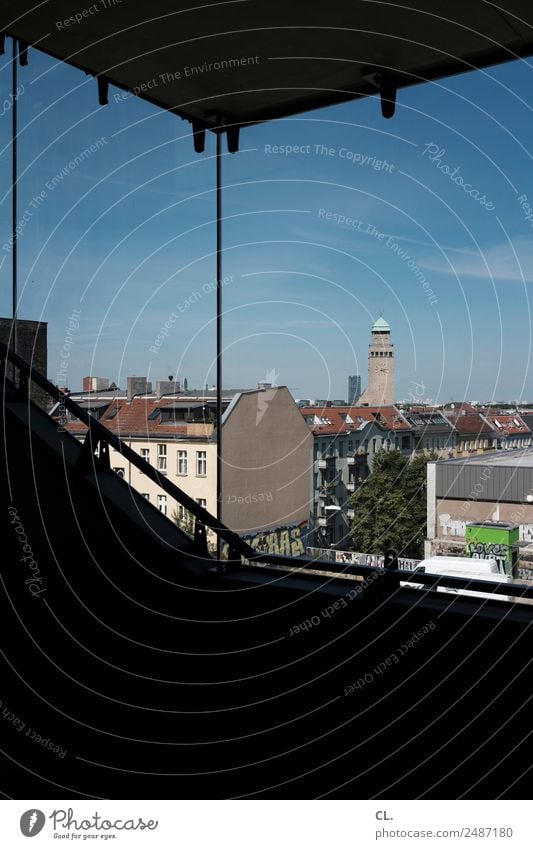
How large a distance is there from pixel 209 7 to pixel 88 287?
1.73 m

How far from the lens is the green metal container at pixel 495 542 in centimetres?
256

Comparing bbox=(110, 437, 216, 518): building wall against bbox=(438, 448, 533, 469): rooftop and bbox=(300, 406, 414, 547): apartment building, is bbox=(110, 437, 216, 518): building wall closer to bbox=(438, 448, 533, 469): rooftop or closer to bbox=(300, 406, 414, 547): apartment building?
bbox=(300, 406, 414, 547): apartment building


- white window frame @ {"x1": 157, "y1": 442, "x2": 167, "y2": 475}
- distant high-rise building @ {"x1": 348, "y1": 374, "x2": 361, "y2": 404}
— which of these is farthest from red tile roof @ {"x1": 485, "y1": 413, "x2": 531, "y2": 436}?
white window frame @ {"x1": 157, "y1": 442, "x2": 167, "y2": 475}

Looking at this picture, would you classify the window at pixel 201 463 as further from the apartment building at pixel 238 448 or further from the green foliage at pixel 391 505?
the green foliage at pixel 391 505

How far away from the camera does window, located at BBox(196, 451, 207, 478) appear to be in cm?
361

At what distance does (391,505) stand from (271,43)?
2017 mm

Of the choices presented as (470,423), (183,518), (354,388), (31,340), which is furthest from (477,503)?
(31,340)

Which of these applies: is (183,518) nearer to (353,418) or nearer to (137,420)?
(137,420)

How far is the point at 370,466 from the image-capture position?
3.30 metres

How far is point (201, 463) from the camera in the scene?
3.66 m
